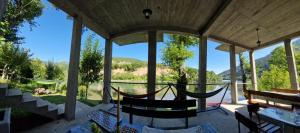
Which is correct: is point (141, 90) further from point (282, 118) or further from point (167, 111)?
point (282, 118)

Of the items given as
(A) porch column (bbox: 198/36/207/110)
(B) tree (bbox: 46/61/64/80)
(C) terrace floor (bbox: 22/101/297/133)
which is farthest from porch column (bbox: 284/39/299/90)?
(B) tree (bbox: 46/61/64/80)

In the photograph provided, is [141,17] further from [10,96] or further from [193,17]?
[10,96]

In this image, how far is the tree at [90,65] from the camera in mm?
7227

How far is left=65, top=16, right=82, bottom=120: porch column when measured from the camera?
4070mm

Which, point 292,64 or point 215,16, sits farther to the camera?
point 292,64

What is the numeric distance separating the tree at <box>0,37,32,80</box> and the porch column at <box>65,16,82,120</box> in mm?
4212

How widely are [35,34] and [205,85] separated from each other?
43.5 feet

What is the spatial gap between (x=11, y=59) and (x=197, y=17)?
7248mm

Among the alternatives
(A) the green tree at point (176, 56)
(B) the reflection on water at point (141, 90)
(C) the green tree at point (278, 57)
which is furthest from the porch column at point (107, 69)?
(C) the green tree at point (278, 57)

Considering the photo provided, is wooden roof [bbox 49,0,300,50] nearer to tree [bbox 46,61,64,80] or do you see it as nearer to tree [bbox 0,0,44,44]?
tree [bbox 46,61,64,80]

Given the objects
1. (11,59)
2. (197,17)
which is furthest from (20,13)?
(197,17)

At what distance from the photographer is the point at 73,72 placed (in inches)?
165

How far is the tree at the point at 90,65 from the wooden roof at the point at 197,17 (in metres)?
1.57

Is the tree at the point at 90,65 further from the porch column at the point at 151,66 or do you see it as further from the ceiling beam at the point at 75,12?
the porch column at the point at 151,66
